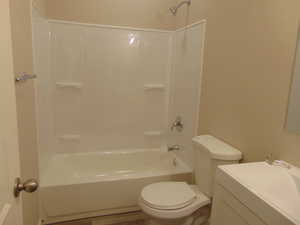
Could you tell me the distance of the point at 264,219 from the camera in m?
0.94

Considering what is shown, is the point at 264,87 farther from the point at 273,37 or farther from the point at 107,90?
the point at 107,90

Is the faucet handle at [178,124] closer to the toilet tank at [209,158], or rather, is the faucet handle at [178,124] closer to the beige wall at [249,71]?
the beige wall at [249,71]

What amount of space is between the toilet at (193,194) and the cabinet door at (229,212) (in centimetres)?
34

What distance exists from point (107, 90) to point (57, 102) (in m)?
0.59

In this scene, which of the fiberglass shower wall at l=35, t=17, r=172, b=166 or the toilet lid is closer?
the toilet lid

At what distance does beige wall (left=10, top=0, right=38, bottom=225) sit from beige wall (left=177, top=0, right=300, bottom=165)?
1498mm

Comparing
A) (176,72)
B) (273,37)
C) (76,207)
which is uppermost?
(273,37)

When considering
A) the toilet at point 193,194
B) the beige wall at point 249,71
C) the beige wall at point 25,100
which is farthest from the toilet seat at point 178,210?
the beige wall at point 25,100

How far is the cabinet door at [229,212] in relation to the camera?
103 centimetres

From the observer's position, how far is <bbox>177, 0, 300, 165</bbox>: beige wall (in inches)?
51.5

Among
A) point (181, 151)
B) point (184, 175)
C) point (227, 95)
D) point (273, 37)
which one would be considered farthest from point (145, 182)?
point (273, 37)

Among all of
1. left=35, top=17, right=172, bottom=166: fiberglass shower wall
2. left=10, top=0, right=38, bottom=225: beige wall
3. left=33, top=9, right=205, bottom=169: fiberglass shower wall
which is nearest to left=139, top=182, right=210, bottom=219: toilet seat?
left=33, top=9, right=205, bottom=169: fiberglass shower wall

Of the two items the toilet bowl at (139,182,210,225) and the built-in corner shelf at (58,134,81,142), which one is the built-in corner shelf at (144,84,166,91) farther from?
the toilet bowl at (139,182,210,225)

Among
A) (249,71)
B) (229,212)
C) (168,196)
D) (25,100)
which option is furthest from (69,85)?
(229,212)
